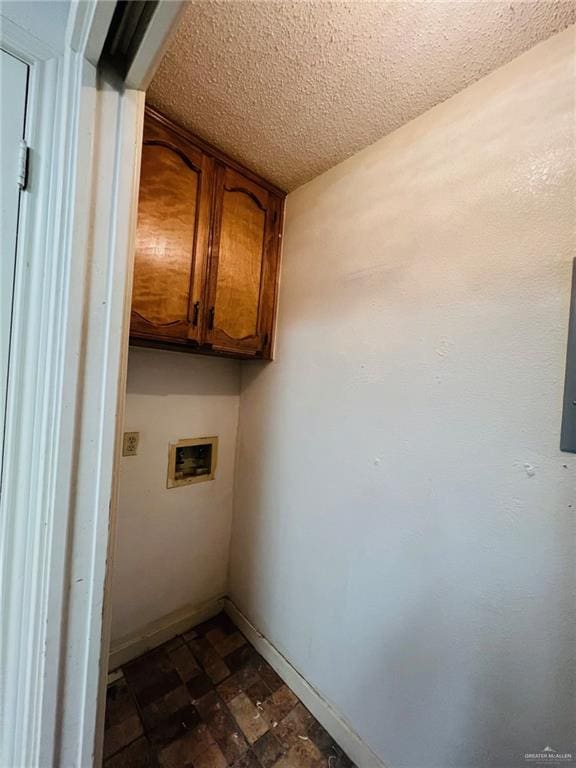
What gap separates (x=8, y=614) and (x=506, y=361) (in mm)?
1218

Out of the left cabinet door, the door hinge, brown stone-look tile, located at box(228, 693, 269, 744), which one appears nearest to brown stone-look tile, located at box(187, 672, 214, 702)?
brown stone-look tile, located at box(228, 693, 269, 744)

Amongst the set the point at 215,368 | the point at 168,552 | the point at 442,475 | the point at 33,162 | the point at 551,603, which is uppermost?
the point at 33,162

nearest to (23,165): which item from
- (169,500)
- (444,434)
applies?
(444,434)

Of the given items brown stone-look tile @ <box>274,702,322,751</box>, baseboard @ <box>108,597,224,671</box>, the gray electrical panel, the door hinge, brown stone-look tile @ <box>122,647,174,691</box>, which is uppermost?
the door hinge

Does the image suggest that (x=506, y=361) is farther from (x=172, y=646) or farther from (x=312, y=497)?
(x=172, y=646)

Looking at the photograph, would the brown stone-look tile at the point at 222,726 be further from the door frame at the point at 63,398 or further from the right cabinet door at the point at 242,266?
the right cabinet door at the point at 242,266

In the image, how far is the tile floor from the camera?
3.26ft

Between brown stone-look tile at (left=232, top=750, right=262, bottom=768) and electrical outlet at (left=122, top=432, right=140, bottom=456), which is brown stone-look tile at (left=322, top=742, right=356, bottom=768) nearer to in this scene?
brown stone-look tile at (left=232, top=750, right=262, bottom=768)

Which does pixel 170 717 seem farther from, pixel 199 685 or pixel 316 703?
pixel 316 703

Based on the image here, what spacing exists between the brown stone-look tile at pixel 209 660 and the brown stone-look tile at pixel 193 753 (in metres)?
0.21

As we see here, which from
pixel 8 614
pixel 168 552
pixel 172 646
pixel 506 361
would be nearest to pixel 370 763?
pixel 172 646

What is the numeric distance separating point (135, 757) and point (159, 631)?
1.47 ft

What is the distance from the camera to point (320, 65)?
2.65 feet

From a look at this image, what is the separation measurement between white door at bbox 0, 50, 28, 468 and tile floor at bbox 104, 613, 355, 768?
1.28m
